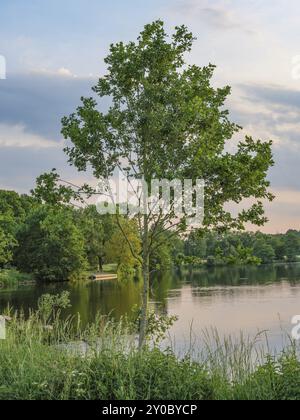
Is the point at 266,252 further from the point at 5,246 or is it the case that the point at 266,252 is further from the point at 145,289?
the point at 145,289

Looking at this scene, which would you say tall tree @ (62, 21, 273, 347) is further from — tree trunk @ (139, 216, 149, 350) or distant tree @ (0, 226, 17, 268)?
distant tree @ (0, 226, 17, 268)

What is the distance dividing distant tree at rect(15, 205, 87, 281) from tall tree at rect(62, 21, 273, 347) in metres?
56.2

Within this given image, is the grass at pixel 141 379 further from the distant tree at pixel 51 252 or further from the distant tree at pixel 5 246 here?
the distant tree at pixel 51 252

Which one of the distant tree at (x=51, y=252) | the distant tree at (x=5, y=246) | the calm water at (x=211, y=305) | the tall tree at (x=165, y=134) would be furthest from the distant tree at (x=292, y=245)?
the tall tree at (x=165, y=134)

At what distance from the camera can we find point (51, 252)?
68.9 m

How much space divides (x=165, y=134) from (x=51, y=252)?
5953 cm

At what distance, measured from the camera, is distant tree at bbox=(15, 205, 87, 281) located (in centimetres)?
6850

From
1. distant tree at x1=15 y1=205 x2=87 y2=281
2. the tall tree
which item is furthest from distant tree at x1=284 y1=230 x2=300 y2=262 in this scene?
the tall tree

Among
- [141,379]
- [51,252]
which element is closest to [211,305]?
[141,379]

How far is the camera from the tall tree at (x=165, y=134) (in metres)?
10.7

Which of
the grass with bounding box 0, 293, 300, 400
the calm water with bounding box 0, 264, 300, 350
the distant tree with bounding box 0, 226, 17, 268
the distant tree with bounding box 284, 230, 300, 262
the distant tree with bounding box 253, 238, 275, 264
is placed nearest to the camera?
the grass with bounding box 0, 293, 300, 400
